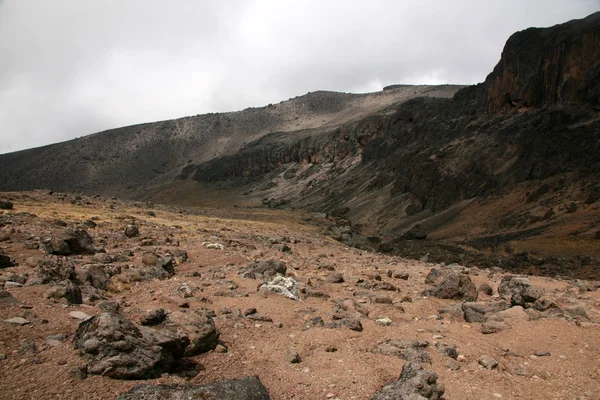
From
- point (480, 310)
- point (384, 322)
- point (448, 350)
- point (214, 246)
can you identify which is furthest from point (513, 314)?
point (214, 246)

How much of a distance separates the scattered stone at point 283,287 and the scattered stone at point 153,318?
4.16m

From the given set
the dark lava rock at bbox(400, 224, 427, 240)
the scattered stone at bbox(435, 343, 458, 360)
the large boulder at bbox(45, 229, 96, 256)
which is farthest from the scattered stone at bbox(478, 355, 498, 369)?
the dark lava rock at bbox(400, 224, 427, 240)

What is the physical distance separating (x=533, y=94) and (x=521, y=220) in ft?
78.9

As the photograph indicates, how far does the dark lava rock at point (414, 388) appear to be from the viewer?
537 cm

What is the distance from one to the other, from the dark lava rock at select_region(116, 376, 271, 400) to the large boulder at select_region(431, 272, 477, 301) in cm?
A: 809

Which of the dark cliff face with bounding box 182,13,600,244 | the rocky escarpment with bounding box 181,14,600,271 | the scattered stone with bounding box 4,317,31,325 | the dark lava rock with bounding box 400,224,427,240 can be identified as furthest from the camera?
the dark cliff face with bounding box 182,13,600,244

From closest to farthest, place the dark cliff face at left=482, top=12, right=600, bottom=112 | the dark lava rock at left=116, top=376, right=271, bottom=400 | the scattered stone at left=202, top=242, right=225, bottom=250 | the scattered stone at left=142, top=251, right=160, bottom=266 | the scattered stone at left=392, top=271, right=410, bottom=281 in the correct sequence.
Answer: the dark lava rock at left=116, top=376, right=271, bottom=400
the scattered stone at left=142, top=251, right=160, bottom=266
the scattered stone at left=392, top=271, right=410, bottom=281
the scattered stone at left=202, top=242, right=225, bottom=250
the dark cliff face at left=482, top=12, right=600, bottom=112

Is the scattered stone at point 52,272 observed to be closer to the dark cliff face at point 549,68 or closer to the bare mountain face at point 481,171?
the bare mountain face at point 481,171

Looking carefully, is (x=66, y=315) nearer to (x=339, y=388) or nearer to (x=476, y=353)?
(x=339, y=388)

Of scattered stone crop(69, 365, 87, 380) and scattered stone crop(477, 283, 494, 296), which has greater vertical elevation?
scattered stone crop(69, 365, 87, 380)

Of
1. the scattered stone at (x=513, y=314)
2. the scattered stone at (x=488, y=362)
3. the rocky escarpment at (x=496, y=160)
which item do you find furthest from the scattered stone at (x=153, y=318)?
the rocky escarpment at (x=496, y=160)

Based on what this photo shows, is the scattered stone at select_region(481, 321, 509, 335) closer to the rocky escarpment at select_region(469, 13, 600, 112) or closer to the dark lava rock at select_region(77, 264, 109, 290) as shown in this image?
the dark lava rock at select_region(77, 264, 109, 290)

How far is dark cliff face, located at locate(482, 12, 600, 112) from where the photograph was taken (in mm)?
47031

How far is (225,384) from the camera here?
5.00 meters
